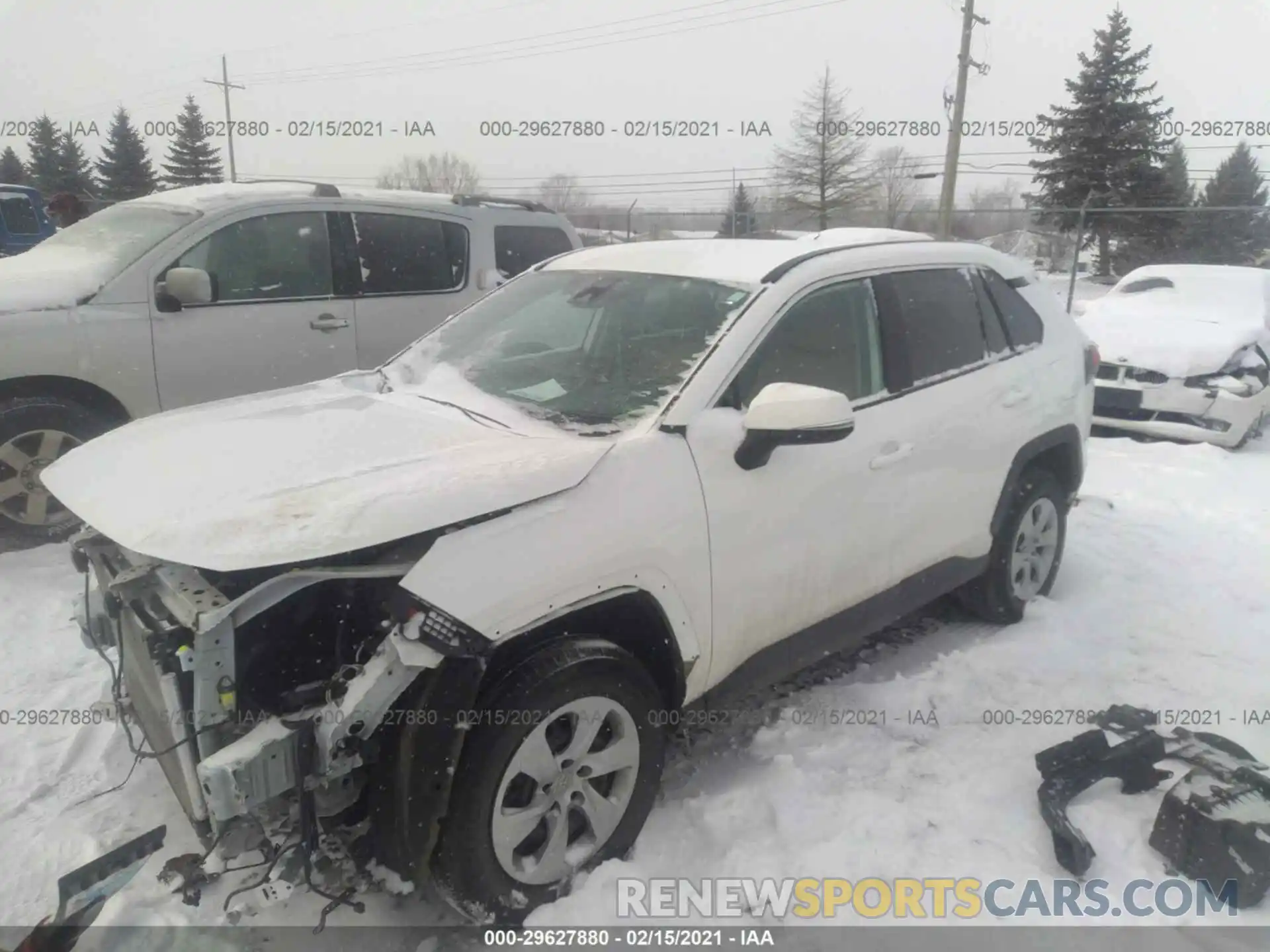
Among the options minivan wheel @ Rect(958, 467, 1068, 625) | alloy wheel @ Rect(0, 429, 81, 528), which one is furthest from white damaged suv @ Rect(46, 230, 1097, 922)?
alloy wheel @ Rect(0, 429, 81, 528)

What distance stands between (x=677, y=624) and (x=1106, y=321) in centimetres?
834

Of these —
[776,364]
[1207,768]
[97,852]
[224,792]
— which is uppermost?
[776,364]

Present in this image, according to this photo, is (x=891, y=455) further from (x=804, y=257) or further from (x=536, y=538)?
(x=536, y=538)

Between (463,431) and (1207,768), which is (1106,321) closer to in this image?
(1207,768)

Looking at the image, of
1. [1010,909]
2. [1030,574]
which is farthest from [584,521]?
[1030,574]

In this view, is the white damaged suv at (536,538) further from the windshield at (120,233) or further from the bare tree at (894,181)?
the bare tree at (894,181)

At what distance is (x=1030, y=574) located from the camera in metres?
4.45

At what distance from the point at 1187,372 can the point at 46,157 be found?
41.6 m

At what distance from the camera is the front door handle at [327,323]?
5.79 m

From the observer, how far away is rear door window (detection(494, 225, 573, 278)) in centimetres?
689

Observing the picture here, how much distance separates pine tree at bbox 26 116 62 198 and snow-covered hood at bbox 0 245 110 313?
36530mm

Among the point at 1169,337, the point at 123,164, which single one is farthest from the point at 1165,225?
the point at 123,164

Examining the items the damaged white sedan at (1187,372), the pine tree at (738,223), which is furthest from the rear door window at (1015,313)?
the pine tree at (738,223)

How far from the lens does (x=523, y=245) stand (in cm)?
705
